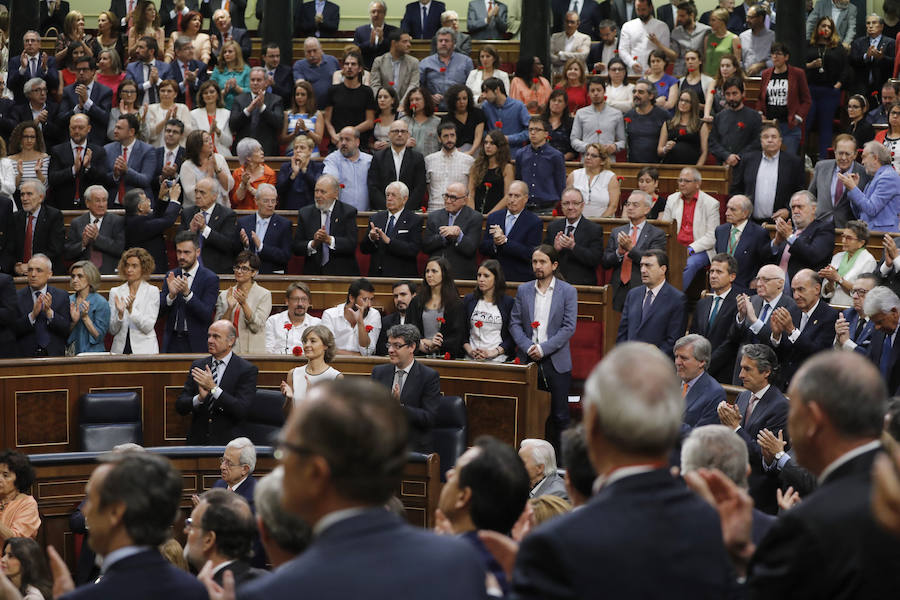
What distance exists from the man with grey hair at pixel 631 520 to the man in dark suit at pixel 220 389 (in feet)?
17.1

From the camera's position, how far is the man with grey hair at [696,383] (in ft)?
20.5

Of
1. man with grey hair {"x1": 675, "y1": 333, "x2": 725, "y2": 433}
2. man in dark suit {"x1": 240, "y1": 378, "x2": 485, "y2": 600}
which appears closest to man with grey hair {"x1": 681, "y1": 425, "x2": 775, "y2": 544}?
man in dark suit {"x1": 240, "y1": 378, "x2": 485, "y2": 600}

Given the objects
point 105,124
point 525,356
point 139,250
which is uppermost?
point 105,124

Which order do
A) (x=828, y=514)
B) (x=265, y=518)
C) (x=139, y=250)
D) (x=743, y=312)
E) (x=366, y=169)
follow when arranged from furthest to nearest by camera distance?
(x=366, y=169) < (x=139, y=250) < (x=743, y=312) < (x=265, y=518) < (x=828, y=514)

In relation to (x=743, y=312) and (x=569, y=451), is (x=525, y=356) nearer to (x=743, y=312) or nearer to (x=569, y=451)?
(x=743, y=312)

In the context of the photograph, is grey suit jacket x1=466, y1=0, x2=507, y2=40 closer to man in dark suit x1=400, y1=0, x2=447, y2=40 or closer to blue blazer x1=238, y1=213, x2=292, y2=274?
man in dark suit x1=400, y1=0, x2=447, y2=40

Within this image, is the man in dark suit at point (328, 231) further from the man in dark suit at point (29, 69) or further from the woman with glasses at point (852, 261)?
the man in dark suit at point (29, 69)

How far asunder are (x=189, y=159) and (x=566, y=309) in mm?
3113

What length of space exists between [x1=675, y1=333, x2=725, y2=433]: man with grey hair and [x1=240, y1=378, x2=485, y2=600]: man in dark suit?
14.8 feet

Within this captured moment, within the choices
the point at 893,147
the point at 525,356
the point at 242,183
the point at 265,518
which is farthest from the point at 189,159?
the point at 265,518

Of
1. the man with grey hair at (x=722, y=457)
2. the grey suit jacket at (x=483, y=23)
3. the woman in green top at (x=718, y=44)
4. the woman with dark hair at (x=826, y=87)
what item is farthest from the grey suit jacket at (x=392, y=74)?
the man with grey hair at (x=722, y=457)

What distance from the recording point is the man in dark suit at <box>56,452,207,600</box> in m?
2.24

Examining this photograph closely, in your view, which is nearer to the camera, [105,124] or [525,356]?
[525,356]

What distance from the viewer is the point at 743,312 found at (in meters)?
7.32
